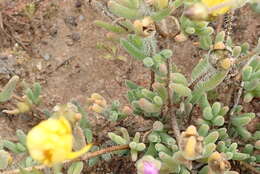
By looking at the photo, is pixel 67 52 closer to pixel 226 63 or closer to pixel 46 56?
pixel 46 56

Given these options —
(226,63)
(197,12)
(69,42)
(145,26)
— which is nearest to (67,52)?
(69,42)

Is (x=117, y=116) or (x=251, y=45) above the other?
(x=251, y=45)

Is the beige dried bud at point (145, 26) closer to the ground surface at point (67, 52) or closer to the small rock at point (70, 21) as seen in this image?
the ground surface at point (67, 52)

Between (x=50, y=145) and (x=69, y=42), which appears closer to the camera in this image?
(x=50, y=145)

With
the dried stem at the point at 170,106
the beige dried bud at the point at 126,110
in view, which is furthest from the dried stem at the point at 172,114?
the beige dried bud at the point at 126,110

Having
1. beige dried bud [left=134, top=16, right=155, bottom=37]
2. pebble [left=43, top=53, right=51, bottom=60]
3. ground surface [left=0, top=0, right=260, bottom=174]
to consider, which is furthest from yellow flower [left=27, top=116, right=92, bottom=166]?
pebble [left=43, top=53, right=51, bottom=60]

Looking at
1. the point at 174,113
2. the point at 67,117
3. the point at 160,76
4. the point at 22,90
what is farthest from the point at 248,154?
the point at 22,90

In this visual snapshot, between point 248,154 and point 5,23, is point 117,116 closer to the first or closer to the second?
point 248,154
